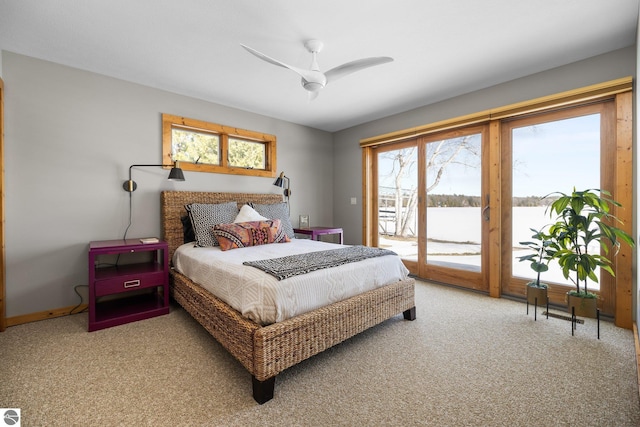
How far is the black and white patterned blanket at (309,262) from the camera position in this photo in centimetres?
180

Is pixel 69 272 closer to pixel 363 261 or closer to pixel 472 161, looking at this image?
pixel 363 261

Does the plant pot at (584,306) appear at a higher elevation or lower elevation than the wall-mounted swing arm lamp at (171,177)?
lower

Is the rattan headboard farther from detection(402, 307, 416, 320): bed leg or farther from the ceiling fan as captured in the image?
detection(402, 307, 416, 320): bed leg

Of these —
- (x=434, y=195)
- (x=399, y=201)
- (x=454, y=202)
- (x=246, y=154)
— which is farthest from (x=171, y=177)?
(x=454, y=202)

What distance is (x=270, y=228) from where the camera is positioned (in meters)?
3.14

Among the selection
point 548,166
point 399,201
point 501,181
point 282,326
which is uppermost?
point 548,166

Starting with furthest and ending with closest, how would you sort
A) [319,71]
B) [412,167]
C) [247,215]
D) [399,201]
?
[399,201], [412,167], [247,215], [319,71]

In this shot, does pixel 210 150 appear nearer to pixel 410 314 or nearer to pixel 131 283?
pixel 131 283

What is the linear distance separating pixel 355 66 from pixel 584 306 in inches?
106

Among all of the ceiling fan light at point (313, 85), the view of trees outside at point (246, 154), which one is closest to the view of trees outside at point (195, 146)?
the view of trees outside at point (246, 154)

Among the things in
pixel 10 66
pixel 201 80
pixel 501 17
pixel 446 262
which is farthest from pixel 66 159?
pixel 446 262

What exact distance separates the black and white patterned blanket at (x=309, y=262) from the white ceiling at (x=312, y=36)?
1828 mm

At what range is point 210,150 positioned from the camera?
12.2 feet

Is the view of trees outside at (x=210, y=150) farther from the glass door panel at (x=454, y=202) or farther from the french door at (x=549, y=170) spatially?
the french door at (x=549, y=170)
